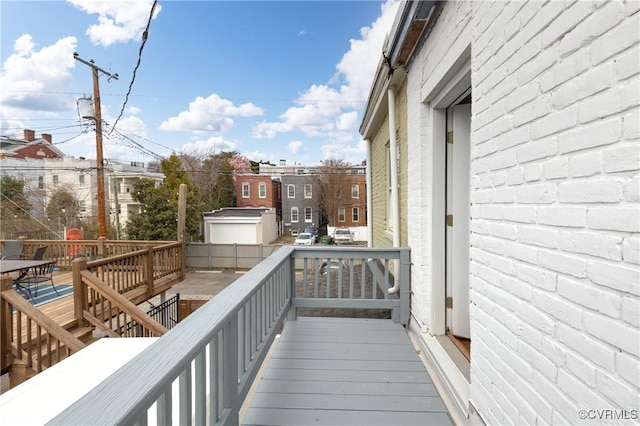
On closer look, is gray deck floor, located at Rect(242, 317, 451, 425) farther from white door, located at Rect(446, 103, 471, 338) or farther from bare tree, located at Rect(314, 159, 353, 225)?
bare tree, located at Rect(314, 159, 353, 225)

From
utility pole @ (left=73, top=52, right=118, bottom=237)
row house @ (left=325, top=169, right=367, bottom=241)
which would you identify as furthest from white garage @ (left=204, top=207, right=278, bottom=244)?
utility pole @ (left=73, top=52, right=118, bottom=237)

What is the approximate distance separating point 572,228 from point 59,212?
26.3 m

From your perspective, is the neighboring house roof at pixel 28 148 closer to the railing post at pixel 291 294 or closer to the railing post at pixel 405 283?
the railing post at pixel 291 294

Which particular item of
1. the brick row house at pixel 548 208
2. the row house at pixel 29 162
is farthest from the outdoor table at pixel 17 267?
the row house at pixel 29 162

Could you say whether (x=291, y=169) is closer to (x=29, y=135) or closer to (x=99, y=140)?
(x=29, y=135)

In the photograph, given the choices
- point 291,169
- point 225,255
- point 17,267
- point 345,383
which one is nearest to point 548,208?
point 345,383

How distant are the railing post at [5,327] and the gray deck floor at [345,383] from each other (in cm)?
357

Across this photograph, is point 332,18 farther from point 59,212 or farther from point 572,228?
point 59,212

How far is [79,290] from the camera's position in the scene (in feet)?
14.9

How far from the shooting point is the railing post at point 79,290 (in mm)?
4488

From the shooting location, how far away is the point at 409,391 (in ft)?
7.10

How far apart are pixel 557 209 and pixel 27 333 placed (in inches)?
211

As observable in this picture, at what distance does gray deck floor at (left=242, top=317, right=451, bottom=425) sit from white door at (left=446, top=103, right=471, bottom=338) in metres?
0.53

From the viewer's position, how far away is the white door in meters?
2.54
